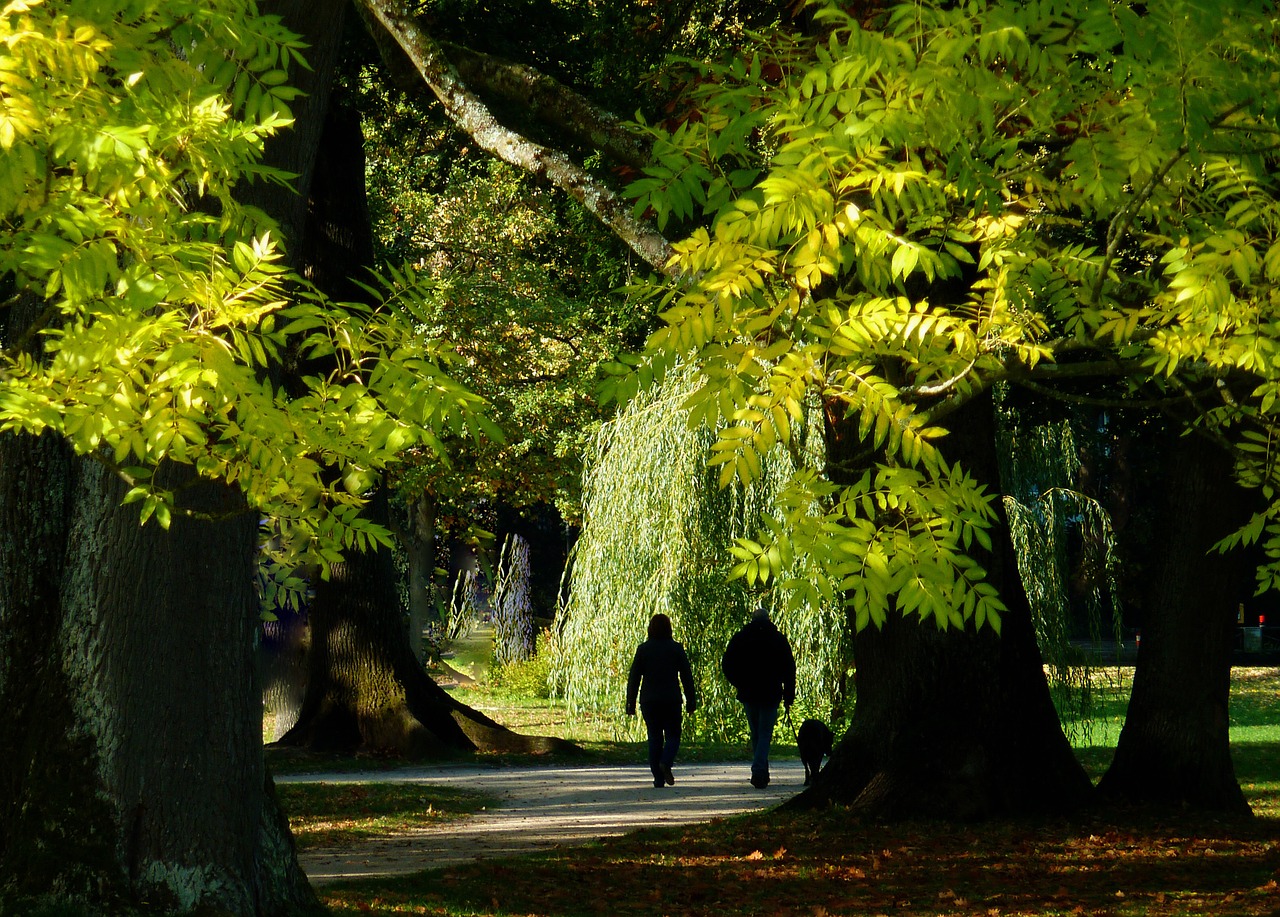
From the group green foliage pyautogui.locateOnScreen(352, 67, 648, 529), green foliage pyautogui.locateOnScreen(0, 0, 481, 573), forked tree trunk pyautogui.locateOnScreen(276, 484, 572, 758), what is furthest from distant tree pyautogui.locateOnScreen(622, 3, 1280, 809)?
green foliage pyautogui.locateOnScreen(352, 67, 648, 529)

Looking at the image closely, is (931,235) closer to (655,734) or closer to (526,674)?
(655,734)

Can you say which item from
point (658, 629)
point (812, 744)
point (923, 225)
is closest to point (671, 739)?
point (658, 629)

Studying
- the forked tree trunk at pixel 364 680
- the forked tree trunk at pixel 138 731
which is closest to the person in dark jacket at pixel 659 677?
the forked tree trunk at pixel 364 680

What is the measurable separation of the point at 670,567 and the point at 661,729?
301 cm

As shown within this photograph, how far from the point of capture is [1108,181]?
523 centimetres

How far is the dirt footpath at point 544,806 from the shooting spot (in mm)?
10414

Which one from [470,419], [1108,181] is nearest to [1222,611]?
[1108,181]

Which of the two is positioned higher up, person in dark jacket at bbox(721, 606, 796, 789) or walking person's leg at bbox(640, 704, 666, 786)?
person in dark jacket at bbox(721, 606, 796, 789)

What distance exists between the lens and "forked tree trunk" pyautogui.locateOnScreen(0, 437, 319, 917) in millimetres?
6594

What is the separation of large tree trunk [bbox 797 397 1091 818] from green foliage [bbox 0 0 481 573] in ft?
21.8

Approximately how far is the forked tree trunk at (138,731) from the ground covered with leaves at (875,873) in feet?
3.85

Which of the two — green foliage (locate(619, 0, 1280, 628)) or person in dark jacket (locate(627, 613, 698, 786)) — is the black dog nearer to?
person in dark jacket (locate(627, 613, 698, 786))

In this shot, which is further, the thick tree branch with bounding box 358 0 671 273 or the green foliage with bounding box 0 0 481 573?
the thick tree branch with bounding box 358 0 671 273

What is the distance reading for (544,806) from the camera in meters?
13.7
